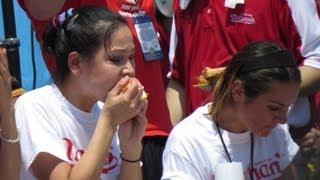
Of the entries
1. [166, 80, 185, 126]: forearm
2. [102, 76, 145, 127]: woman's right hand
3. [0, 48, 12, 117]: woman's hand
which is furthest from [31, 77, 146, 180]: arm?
[166, 80, 185, 126]: forearm

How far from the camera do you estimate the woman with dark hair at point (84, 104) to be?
276cm

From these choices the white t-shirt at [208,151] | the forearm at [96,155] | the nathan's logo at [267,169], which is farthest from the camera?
the nathan's logo at [267,169]

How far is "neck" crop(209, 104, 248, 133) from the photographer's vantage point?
3146 millimetres

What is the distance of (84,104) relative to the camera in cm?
294

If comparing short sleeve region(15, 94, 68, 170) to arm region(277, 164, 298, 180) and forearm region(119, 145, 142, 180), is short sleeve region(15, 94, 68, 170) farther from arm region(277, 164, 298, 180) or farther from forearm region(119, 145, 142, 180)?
arm region(277, 164, 298, 180)

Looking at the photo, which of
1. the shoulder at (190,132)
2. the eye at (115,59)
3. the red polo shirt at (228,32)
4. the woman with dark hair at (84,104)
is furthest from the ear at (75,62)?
the red polo shirt at (228,32)

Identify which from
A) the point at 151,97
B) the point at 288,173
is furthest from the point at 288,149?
the point at 151,97

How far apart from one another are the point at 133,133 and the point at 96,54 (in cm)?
30

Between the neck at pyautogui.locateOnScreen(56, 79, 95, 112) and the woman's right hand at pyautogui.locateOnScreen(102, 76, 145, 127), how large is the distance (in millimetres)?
181

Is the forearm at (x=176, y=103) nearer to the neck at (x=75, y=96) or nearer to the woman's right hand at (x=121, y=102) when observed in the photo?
the neck at (x=75, y=96)

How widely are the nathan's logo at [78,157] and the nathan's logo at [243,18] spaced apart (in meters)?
0.93

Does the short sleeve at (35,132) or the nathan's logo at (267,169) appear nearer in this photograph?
the short sleeve at (35,132)

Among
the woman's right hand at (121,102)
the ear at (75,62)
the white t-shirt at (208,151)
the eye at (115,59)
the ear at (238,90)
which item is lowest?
the white t-shirt at (208,151)

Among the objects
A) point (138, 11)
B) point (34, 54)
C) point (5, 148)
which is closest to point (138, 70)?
point (138, 11)
